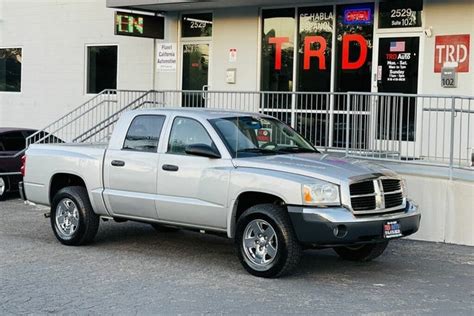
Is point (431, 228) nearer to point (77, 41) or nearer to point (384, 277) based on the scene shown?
point (384, 277)

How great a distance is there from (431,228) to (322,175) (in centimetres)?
371

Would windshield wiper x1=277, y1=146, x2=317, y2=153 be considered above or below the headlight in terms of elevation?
above

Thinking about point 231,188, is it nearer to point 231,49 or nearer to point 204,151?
point 204,151

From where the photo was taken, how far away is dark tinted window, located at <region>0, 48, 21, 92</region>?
2069 centimetres

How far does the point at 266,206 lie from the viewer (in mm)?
7730

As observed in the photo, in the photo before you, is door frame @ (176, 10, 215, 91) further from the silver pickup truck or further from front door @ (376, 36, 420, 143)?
the silver pickup truck

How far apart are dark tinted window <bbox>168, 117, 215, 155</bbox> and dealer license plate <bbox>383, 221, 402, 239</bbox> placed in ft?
7.52

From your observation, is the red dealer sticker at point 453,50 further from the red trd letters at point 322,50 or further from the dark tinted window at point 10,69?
the dark tinted window at point 10,69

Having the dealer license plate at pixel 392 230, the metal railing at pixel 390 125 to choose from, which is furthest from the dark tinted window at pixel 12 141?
the dealer license plate at pixel 392 230


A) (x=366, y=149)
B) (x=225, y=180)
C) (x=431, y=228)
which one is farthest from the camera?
(x=366, y=149)

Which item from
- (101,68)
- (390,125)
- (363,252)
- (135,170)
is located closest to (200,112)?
(135,170)

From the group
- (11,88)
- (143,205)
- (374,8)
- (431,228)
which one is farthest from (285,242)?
(11,88)

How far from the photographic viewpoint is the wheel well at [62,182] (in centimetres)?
973

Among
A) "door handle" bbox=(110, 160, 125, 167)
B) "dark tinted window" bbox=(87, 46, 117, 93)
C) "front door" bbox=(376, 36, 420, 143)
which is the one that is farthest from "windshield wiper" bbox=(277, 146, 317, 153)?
"dark tinted window" bbox=(87, 46, 117, 93)
